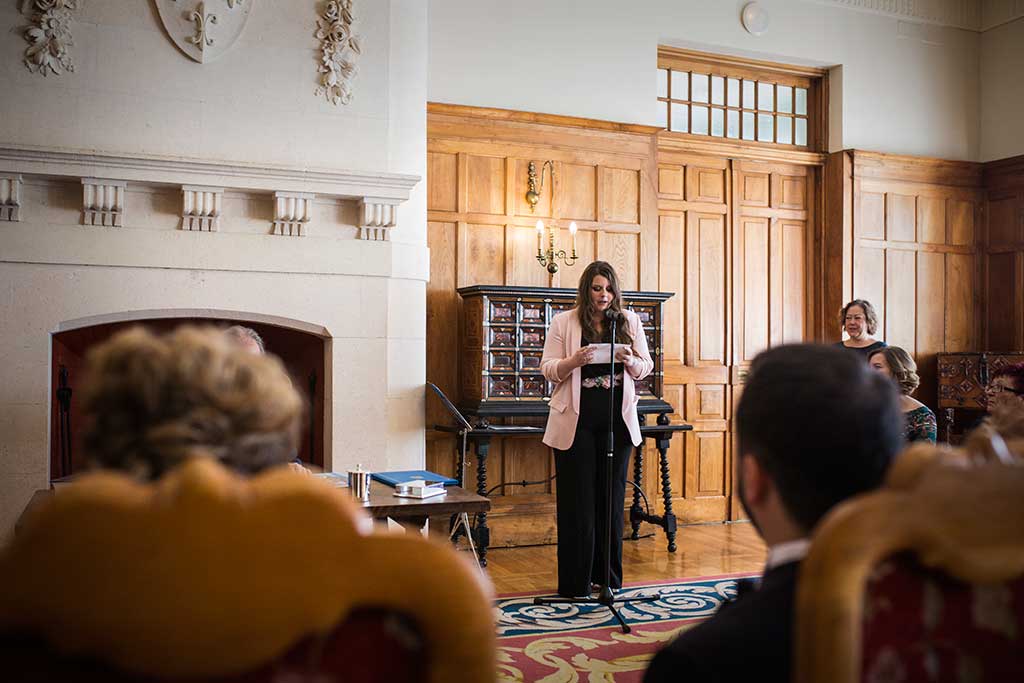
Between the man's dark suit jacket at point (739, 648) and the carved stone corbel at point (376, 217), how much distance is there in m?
4.39

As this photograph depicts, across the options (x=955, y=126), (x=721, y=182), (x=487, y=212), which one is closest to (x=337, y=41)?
(x=487, y=212)

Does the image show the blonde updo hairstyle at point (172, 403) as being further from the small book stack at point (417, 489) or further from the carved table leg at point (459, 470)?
the carved table leg at point (459, 470)

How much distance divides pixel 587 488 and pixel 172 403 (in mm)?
3801

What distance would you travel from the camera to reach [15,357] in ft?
15.4

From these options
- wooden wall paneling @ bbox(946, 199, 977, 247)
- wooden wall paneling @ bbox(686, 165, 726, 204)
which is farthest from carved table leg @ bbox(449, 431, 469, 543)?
wooden wall paneling @ bbox(946, 199, 977, 247)

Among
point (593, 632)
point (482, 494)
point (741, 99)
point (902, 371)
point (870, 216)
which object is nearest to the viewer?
point (902, 371)

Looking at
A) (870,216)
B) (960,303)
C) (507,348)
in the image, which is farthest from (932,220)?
(507,348)

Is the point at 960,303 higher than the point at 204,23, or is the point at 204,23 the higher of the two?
the point at 204,23

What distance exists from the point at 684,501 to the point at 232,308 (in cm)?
377

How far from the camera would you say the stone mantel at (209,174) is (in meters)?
4.62

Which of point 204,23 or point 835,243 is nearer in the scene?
point 204,23

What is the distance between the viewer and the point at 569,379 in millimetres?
4598

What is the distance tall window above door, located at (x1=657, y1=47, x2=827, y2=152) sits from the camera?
7.17 m

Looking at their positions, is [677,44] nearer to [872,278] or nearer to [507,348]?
[872,278]
